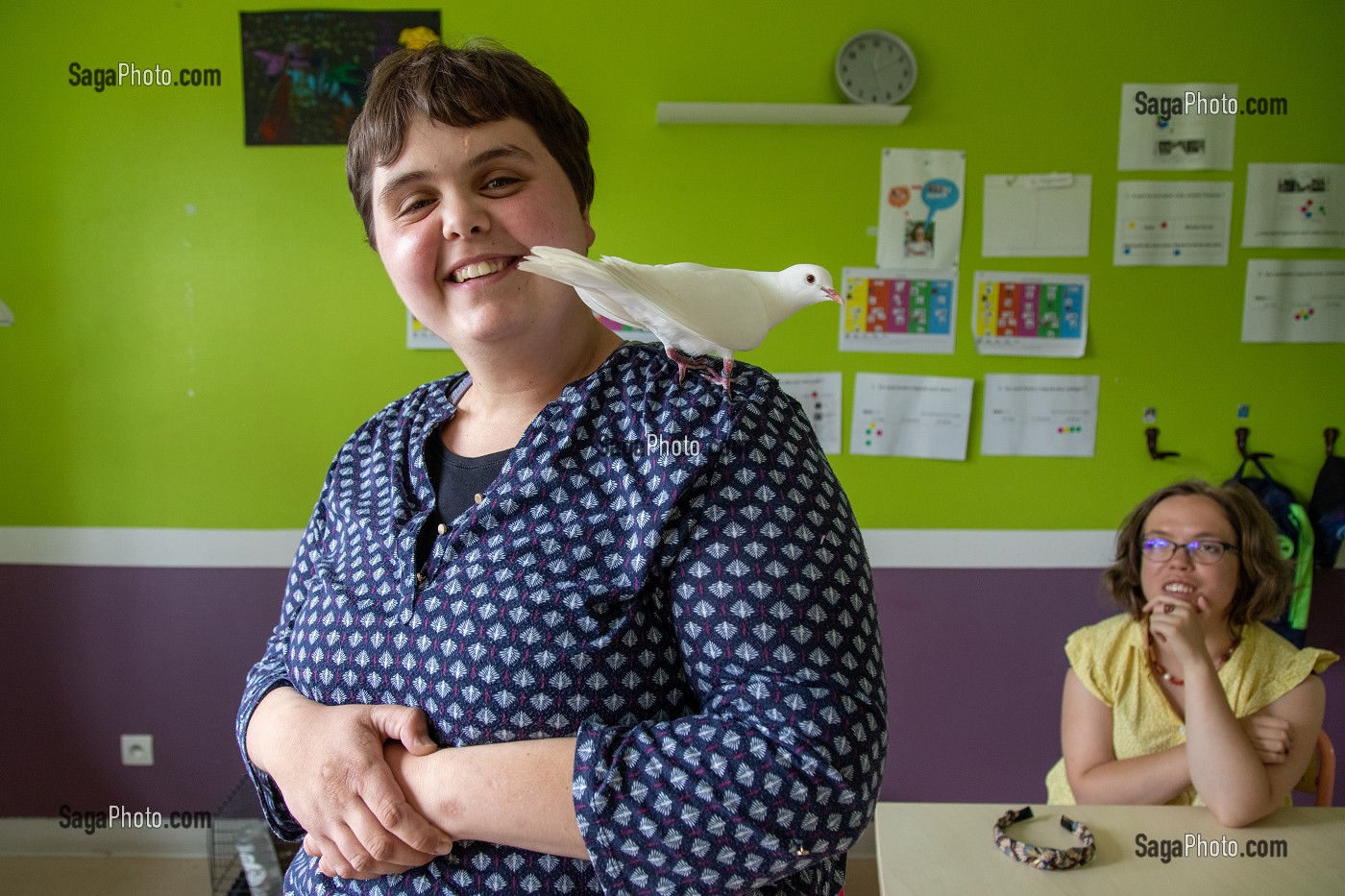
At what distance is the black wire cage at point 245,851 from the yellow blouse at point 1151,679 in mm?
1946

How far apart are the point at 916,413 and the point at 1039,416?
0.39 m

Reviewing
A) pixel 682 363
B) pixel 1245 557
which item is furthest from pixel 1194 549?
pixel 682 363

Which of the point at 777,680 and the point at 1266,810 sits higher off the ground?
the point at 777,680

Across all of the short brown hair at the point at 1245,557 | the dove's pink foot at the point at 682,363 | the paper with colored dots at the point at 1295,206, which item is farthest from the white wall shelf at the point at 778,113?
the dove's pink foot at the point at 682,363

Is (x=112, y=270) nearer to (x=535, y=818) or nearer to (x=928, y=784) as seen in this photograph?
(x=535, y=818)

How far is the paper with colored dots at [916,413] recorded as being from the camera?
9.26ft

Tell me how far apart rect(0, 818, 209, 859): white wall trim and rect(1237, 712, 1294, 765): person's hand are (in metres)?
3.03

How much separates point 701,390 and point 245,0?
263cm

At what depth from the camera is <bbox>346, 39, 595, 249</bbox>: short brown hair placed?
88cm

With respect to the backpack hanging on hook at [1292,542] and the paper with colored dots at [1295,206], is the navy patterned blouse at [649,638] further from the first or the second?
the paper with colored dots at [1295,206]

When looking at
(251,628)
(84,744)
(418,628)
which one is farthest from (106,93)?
(418,628)

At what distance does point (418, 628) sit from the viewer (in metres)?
0.84

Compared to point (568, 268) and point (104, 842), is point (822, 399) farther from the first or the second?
point (104, 842)

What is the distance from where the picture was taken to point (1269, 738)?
1708mm
